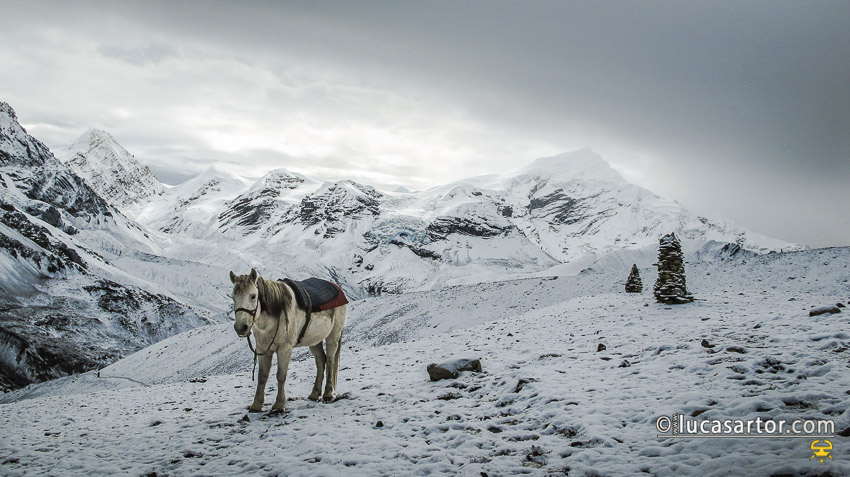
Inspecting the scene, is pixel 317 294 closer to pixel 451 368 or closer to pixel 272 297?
pixel 272 297

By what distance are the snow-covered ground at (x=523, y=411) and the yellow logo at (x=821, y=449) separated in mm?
91

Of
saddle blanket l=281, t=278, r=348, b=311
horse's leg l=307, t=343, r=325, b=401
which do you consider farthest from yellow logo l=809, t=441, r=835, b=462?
horse's leg l=307, t=343, r=325, b=401

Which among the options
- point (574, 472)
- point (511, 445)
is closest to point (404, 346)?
point (511, 445)

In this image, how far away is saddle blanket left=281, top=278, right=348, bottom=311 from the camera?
34.4ft

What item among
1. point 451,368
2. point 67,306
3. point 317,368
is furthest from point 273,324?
point 67,306

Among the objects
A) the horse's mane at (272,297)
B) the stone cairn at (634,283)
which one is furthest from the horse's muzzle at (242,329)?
the stone cairn at (634,283)

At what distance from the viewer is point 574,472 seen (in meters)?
5.90

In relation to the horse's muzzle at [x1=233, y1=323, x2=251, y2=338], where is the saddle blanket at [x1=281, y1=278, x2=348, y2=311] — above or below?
above

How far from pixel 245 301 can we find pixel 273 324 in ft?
3.65

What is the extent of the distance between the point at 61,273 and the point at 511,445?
154993 mm

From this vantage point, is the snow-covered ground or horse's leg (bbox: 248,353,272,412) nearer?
the snow-covered ground

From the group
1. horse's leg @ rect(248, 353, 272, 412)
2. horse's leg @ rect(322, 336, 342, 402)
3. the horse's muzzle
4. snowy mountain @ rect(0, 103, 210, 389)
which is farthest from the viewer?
snowy mountain @ rect(0, 103, 210, 389)

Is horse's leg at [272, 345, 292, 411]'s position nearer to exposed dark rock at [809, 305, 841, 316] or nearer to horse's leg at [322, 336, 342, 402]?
horse's leg at [322, 336, 342, 402]

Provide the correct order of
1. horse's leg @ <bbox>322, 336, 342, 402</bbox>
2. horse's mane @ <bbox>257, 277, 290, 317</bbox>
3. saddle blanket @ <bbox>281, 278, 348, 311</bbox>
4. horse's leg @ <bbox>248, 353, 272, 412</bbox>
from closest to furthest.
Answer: horse's mane @ <bbox>257, 277, 290, 317</bbox> < horse's leg @ <bbox>248, 353, 272, 412</bbox> < saddle blanket @ <bbox>281, 278, 348, 311</bbox> < horse's leg @ <bbox>322, 336, 342, 402</bbox>
